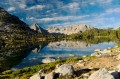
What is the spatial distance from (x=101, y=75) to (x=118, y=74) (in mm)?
4163

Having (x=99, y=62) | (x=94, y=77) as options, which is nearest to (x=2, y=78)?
(x=99, y=62)

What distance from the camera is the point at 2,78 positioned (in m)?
53.2

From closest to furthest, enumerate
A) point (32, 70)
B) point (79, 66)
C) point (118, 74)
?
point (118, 74) → point (79, 66) → point (32, 70)

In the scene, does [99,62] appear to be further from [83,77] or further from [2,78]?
[2,78]

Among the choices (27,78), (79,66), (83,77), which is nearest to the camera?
(83,77)

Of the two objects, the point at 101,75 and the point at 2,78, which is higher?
the point at 101,75

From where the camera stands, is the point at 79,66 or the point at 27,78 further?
the point at 79,66

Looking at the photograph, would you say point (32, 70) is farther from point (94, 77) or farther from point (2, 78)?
point (94, 77)

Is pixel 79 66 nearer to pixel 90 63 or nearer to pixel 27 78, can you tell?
pixel 90 63

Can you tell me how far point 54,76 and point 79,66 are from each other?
415 inches

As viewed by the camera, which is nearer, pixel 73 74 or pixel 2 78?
pixel 73 74

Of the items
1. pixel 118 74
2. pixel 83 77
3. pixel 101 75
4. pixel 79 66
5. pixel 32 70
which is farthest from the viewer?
pixel 32 70

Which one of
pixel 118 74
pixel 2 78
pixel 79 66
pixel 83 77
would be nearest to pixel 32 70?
pixel 2 78

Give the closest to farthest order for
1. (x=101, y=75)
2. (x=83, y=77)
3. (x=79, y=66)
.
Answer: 1. (x=101, y=75)
2. (x=83, y=77)
3. (x=79, y=66)
